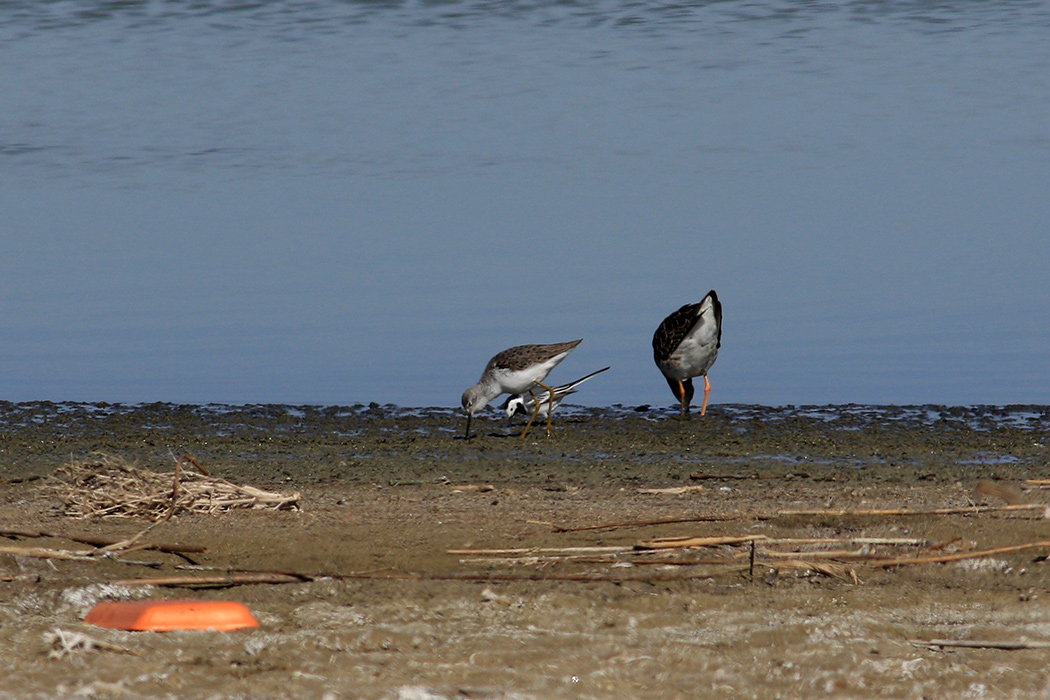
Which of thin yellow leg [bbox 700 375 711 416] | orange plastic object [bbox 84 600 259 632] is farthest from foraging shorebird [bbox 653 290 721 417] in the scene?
orange plastic object [bbox 84 600 259 632]

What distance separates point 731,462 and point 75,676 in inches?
216

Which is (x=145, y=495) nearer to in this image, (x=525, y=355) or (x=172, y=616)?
(x=172, y=616)

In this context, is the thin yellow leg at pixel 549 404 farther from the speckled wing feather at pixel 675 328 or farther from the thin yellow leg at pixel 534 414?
the speckled wing feather at pixel 675 328

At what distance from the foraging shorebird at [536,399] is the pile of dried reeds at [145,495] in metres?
4.58

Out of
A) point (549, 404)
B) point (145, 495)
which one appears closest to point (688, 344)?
point (549, 404)

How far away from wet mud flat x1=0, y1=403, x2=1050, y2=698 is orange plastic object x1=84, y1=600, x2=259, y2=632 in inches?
1.9

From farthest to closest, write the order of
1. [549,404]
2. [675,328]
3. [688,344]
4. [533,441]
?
[675,328] → [688,344] → [549,404] → [533,441]

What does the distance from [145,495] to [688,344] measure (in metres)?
6.15

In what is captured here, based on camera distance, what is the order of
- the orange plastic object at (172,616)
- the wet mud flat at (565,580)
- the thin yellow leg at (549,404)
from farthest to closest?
1. the thin yellow leg at (549,404)
2. the orange plastic object at (172,616)
3. the wet mud flat at (565,580)

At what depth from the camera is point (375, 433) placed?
983 cm

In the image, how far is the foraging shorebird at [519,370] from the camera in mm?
10680

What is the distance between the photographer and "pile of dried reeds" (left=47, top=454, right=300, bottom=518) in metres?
6.18

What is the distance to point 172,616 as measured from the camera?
4059mm

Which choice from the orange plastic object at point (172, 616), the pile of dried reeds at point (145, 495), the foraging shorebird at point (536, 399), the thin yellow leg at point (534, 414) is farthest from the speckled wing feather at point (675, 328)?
the orange plastic object at point (172, 616)
